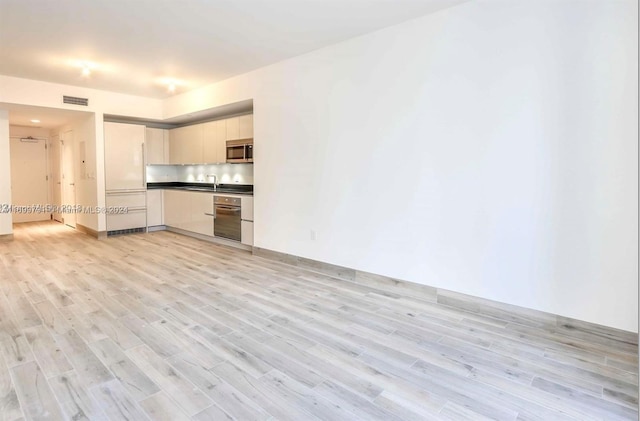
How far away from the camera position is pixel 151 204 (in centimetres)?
731

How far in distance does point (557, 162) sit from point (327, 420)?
96.1 inches

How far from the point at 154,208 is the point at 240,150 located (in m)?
2.74

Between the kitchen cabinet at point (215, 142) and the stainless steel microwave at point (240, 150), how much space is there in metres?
0.17

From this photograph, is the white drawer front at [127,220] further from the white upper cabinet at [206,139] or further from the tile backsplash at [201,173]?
the white upper cabinet at [206,139]

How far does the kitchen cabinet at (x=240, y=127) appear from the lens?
18.5 ft

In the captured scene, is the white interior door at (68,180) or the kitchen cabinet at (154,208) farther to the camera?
the white interior door at (68,180)

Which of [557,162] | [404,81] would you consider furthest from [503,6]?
[557,162]

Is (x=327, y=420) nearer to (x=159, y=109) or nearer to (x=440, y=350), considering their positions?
(x=440, y=350)

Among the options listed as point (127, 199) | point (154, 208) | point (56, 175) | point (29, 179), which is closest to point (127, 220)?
point (127, 199)

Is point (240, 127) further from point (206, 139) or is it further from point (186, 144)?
point (186, 144)

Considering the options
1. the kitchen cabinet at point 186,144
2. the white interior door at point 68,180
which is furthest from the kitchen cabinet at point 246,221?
the white interior door at point 68,180

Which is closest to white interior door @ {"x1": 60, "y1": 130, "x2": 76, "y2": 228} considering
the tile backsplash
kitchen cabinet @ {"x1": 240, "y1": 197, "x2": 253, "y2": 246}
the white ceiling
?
the tile backsplash

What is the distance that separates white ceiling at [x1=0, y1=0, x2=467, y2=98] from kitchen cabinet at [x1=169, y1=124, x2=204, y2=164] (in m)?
1.67

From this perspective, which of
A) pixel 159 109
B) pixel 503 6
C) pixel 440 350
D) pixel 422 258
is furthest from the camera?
pixel 159 109
